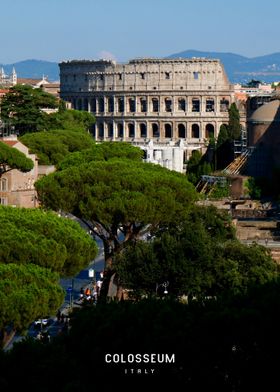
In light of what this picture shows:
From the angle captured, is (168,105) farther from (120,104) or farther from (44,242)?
(44,242)

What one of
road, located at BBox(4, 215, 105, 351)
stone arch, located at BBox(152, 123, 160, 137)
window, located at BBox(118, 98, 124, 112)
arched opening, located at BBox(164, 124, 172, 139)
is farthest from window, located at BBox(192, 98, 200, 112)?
road, located at BBox(4, 215, 105, 351)

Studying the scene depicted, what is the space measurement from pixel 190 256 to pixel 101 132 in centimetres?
9326

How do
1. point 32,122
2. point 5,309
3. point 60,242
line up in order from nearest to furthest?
point 5,309 < point 60,242 < point 32,122

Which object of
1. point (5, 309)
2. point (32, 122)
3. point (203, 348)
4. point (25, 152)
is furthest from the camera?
point (32, 122)

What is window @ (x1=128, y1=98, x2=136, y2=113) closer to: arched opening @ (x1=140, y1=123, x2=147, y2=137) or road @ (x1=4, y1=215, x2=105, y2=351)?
arched opening @ (x1=140, y1=123, x2=147, y2=137)

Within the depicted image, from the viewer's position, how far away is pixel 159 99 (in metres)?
126

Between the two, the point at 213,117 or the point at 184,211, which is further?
the point at 213,117

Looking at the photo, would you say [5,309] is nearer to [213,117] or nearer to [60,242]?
[60,242]

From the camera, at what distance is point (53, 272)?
32.2 m

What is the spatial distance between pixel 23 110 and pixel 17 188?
27731 mm

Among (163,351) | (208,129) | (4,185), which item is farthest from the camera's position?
(208,129)

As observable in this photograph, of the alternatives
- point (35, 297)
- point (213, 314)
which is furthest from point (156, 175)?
point (213, 314)

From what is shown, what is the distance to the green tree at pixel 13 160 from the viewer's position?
199 feet

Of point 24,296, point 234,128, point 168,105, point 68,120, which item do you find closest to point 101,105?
point 168,105
